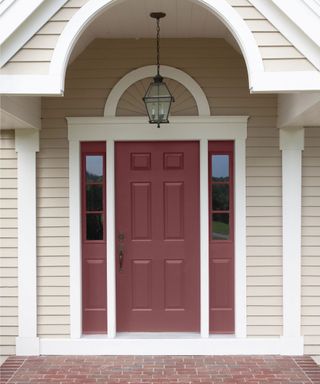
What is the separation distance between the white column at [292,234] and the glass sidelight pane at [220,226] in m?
0.57

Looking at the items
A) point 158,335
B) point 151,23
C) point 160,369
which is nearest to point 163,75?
point 151,23

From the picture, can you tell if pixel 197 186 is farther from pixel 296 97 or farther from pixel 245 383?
pixel 245 383

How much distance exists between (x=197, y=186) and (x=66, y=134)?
1.40 meters

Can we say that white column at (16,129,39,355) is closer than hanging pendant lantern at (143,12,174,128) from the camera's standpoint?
No

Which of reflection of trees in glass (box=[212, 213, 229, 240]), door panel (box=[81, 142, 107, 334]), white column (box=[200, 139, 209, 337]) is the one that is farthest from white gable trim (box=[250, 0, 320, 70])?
door panel (box=[81, 142, 107, 334])

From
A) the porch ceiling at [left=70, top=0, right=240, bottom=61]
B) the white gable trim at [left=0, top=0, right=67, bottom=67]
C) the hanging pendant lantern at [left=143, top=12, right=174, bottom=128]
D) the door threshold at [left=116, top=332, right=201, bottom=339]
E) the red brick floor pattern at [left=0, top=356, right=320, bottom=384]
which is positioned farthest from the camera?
the door threshold at [left=116, top=332, right=201, bottom=339]

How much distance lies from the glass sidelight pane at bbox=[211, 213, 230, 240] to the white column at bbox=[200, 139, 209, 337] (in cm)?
11

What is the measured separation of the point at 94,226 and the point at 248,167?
1.64m

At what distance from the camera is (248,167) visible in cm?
524

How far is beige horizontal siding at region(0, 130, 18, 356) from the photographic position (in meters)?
5.20

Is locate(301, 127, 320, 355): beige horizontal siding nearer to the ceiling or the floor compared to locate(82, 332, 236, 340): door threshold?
nearer to the ceiling

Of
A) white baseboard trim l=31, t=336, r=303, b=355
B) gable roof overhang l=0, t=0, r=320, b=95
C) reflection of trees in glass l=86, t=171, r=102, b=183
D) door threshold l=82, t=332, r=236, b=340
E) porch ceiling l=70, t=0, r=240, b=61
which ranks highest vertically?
porch ceiling l=70, t=0, r=240, b=61

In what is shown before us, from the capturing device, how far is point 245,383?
14.7 feet

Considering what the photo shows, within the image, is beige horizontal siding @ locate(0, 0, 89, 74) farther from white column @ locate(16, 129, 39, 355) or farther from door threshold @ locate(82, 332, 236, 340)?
door threshold @ locate(82, 332, 236, 340)
